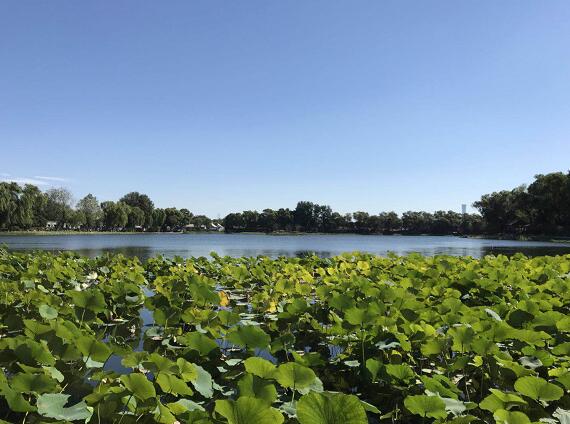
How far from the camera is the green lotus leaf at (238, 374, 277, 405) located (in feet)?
6.54

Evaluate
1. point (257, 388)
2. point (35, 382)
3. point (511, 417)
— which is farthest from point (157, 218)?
point (511, 417)

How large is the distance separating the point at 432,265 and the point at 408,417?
569cm

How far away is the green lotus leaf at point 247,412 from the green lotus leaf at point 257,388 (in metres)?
0.36

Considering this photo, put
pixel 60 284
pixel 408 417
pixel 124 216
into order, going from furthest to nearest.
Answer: pixel 124 216 → pixel 60 284 → pixel 408 417

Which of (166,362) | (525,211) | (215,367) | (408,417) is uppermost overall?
(525,211)

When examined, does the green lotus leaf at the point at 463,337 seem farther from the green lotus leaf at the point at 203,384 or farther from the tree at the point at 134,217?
the tree at the point at 134,217

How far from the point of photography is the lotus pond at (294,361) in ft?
6.56

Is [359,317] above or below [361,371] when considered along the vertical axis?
above

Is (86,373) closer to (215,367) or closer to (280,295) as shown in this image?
(215,367)

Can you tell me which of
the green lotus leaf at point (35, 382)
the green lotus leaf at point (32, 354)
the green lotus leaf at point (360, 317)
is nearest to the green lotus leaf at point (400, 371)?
the green lotus leaf at point (360, 317)

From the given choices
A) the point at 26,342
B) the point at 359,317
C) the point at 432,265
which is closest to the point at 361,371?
the point at 359,317

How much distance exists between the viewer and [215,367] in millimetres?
2928

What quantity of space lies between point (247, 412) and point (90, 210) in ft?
324

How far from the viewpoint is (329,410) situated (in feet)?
5.07
